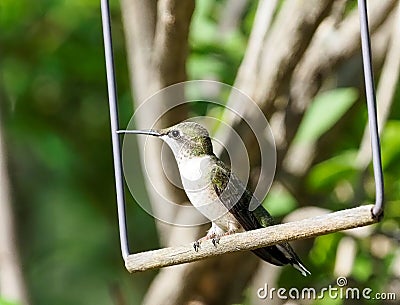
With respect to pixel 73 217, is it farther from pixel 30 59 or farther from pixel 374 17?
pixel 374 17

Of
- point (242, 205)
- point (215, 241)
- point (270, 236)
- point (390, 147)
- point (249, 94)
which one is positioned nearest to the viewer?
point (270, 236)

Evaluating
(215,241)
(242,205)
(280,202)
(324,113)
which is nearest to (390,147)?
(324,113)

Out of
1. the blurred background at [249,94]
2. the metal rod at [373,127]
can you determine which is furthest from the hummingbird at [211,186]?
the blurred background at [249,94]

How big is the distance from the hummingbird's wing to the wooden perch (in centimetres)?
11

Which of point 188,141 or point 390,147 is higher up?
point 188,141

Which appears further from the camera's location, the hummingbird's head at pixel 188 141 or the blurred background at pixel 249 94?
the blurred background at pixel 249 94

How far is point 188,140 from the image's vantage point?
1.37 m

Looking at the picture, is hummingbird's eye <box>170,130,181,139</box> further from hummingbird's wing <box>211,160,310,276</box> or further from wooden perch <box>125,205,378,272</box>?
wooden perch <box>125,205,378,272</box>

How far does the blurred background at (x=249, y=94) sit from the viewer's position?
201cm

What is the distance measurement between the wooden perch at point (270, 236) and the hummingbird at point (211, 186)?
0.10 metres

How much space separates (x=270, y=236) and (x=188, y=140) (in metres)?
0.28

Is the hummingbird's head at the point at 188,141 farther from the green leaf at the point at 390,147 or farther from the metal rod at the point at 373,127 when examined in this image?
the green leaf at the point at 390,147

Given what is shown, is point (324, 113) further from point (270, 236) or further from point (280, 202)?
point (270, 236)

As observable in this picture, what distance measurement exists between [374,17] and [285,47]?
0.21 meters
